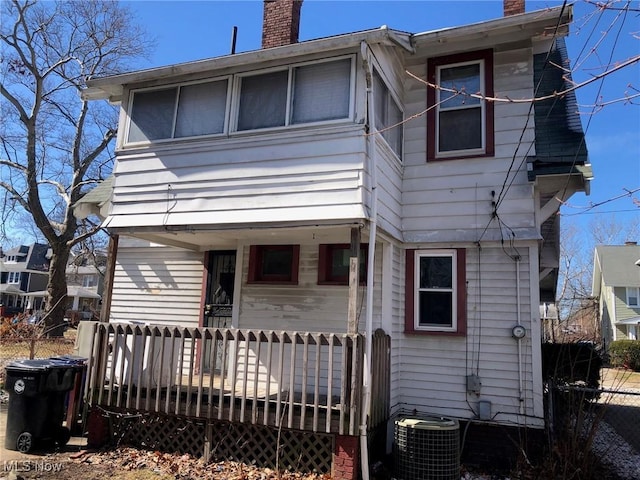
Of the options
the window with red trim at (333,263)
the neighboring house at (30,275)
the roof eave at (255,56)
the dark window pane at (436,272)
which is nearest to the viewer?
the roof eave at (255,56)

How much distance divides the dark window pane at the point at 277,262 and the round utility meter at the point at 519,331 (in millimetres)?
3611

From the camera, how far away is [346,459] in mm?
5285

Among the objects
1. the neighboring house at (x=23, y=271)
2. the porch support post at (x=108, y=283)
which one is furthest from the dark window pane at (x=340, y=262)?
the neighboring house at (x=23, y=271)

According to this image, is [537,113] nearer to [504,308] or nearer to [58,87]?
[504,308]

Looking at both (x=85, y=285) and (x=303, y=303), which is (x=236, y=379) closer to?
(x=303, y=303)

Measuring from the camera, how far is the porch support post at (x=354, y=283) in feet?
17.6

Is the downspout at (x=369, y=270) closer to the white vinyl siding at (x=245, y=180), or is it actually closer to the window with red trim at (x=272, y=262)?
the white vinyl siding at (x=245, y=180)

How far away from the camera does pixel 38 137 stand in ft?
78.0

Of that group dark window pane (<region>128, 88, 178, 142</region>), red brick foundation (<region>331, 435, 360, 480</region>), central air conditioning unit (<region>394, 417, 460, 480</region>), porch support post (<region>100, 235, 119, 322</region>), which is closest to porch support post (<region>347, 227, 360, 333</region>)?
red brick foundation (<region>331, 435, 360, 480</region>)

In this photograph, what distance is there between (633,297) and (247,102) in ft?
104

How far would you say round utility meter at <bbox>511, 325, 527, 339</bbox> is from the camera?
6434 mm

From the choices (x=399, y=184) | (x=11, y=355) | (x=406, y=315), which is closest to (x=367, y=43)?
(x=399, y=184)

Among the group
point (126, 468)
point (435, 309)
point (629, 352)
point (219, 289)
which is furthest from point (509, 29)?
point (629, 352)

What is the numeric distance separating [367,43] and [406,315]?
3952 mm
